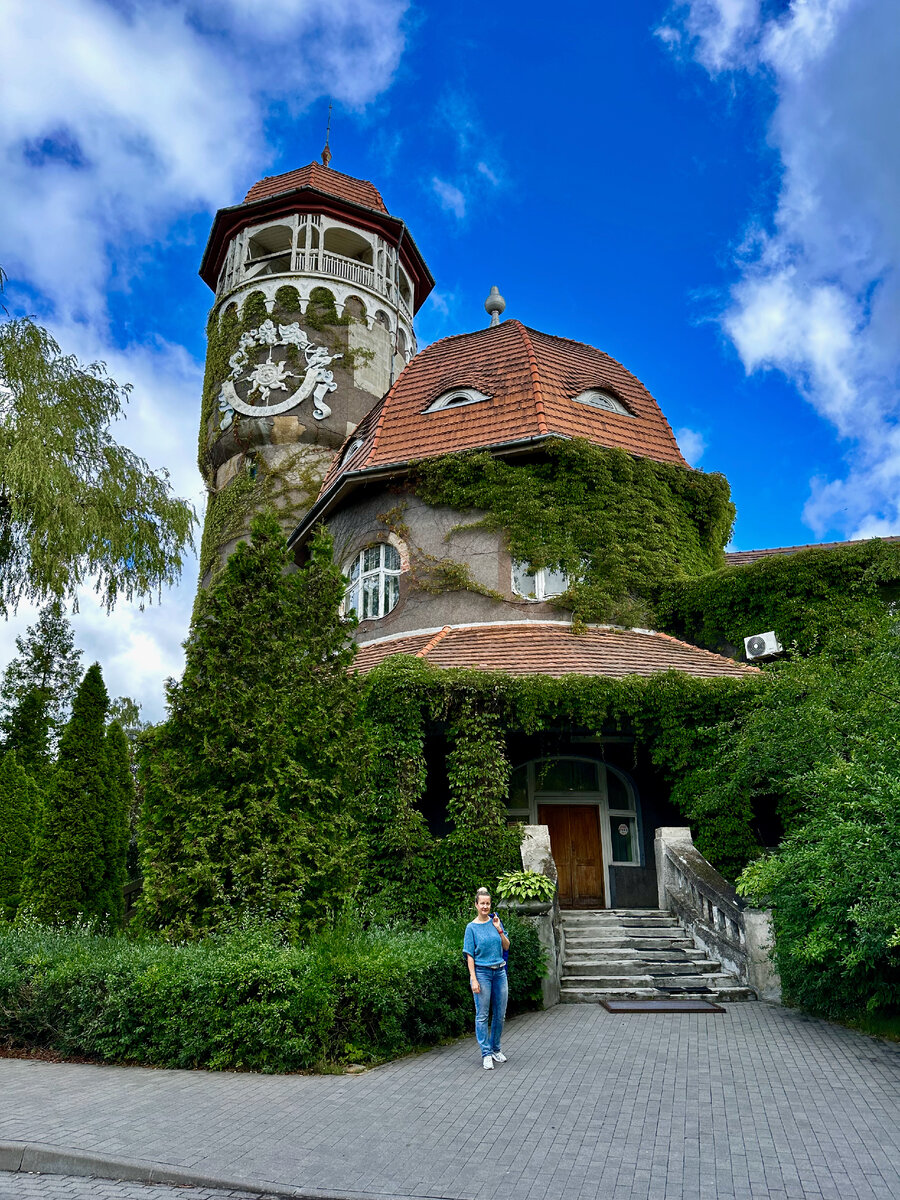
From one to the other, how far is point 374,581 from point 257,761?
8.75 meters

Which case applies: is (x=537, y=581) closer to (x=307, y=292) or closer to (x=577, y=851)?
(x=577, y=851)

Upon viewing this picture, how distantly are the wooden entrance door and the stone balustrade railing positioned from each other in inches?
46.7

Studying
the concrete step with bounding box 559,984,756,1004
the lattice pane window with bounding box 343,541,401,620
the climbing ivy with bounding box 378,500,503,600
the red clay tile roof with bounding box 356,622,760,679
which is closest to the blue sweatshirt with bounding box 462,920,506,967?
the concrete step with bounding box 559,984,756,1004

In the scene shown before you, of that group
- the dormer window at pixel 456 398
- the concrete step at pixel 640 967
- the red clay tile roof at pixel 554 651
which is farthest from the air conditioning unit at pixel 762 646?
→ the dormer window at pixel 456 398

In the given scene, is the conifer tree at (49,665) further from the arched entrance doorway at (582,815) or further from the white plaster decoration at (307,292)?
the arched entrance doorway at (582,815)

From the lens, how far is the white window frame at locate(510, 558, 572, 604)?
16.2 meters

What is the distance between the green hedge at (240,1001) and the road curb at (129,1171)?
218 cm

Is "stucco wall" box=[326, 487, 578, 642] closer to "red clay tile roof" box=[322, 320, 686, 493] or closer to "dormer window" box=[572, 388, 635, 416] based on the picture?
"red clay tile roof" box=[322, 320, 686, 493]

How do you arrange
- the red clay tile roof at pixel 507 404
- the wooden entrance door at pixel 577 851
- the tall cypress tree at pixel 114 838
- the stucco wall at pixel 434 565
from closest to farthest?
1. the tall cypress tree at pixel 114 838
2. the wooden entrance door at pixel 577 851
3. the stucco wall at pixel 434 565
4. the red clay tile roof at pixel 507 404

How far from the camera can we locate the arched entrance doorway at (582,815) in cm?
1446

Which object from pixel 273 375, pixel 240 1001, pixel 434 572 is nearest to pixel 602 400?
pixel 434 572

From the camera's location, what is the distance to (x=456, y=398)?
1875cm

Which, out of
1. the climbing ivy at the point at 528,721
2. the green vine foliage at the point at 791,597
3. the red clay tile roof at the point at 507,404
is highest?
the red clay tile roof at the point at 507,404

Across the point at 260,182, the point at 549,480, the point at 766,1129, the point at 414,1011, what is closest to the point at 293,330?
the point at 260,182
